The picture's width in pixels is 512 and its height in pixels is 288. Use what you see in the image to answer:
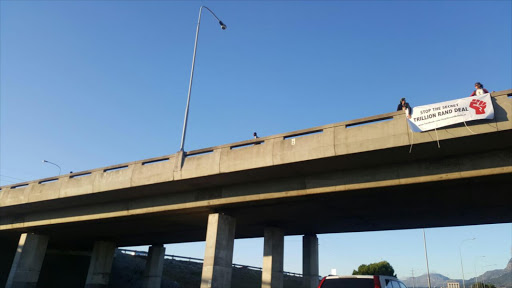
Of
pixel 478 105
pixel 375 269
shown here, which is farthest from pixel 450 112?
pixel 375 269

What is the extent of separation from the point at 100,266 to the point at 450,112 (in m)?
34.8

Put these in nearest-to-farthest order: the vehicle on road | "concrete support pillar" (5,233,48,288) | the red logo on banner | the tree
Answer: the vehicle on road < the red logo on banner < "concrete support pillar" (5,233,48,288) < the tree

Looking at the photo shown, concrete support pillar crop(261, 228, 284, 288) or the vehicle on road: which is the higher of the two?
concrete support pillar crop(261, 228, 284, 288)

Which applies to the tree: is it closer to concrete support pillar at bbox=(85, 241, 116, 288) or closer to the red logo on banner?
concrete support pillar at bbox=(85, 241, 116, 288)

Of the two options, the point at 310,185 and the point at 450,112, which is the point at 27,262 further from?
the point at 450,112

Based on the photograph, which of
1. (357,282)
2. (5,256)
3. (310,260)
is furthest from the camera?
(5,256)

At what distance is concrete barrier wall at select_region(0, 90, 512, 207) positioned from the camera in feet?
43.7

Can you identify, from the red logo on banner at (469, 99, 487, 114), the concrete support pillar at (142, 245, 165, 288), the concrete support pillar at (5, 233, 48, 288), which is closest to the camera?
the red logo on banner at (469, 99, 487, 114)

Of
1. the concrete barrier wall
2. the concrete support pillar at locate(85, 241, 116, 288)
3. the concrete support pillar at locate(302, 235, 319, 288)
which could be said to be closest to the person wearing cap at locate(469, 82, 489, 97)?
the concrete barrier wall

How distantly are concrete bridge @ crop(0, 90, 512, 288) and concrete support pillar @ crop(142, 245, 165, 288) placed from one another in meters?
7.83

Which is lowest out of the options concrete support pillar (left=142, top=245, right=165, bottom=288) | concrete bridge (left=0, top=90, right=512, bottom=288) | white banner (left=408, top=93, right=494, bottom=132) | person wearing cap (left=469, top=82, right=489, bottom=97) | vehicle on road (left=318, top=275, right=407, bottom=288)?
vehicle on road (left=318, top=275, right=407, bottom=288)

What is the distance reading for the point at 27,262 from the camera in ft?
99.0

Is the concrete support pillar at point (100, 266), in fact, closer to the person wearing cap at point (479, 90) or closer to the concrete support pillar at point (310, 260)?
the concrete support pillar at point (310, 260)

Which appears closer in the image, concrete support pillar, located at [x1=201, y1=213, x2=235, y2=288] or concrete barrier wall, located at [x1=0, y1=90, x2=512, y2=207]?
concrete barrier wall, located at [x1=0, y1=90, x2=512, y2=207]
